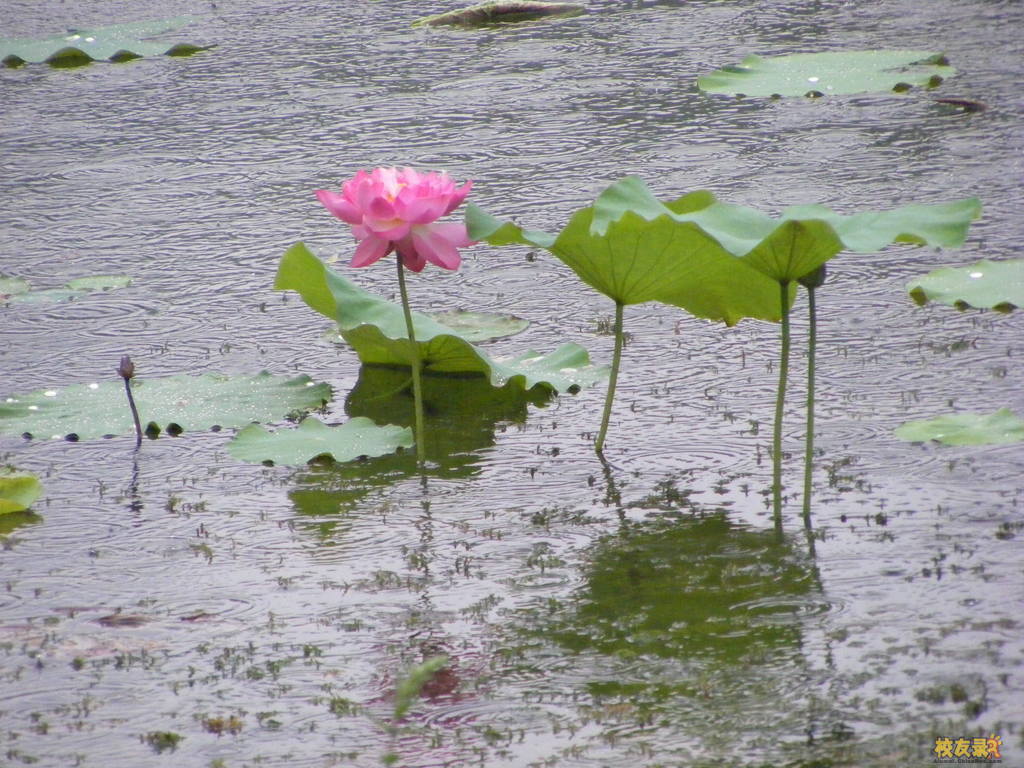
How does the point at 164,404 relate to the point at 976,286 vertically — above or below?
below

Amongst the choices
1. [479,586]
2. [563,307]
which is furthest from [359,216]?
[563,307]

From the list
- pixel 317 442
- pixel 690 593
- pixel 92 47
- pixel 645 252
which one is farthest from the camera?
pixel 92 47

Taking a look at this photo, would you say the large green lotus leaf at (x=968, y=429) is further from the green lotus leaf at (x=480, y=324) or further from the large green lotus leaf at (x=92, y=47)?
the large green lotus leaf at (x=92, y=47)

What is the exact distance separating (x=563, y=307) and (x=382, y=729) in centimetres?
176

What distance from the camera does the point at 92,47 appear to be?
6.32 meters

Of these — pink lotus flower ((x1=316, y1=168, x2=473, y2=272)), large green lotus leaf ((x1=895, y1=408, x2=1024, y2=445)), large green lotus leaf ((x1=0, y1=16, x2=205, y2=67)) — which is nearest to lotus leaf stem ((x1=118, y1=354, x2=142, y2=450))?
pink lotus flower ((x1=316, y1=168, x2=473, y2=272))

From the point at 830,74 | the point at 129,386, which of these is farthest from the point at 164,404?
the point at 830,74

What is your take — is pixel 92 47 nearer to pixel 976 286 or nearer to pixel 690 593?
pixel 976 286

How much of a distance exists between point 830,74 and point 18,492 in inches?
138

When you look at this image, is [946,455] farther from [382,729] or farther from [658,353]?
[382,729]

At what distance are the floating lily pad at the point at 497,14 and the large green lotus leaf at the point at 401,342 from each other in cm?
368

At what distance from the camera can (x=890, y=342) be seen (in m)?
3.08

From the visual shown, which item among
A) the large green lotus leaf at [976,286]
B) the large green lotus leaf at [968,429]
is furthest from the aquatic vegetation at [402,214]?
the large green lotus leaf at [976,286]

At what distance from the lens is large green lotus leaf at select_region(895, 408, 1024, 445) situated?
2525 mm
